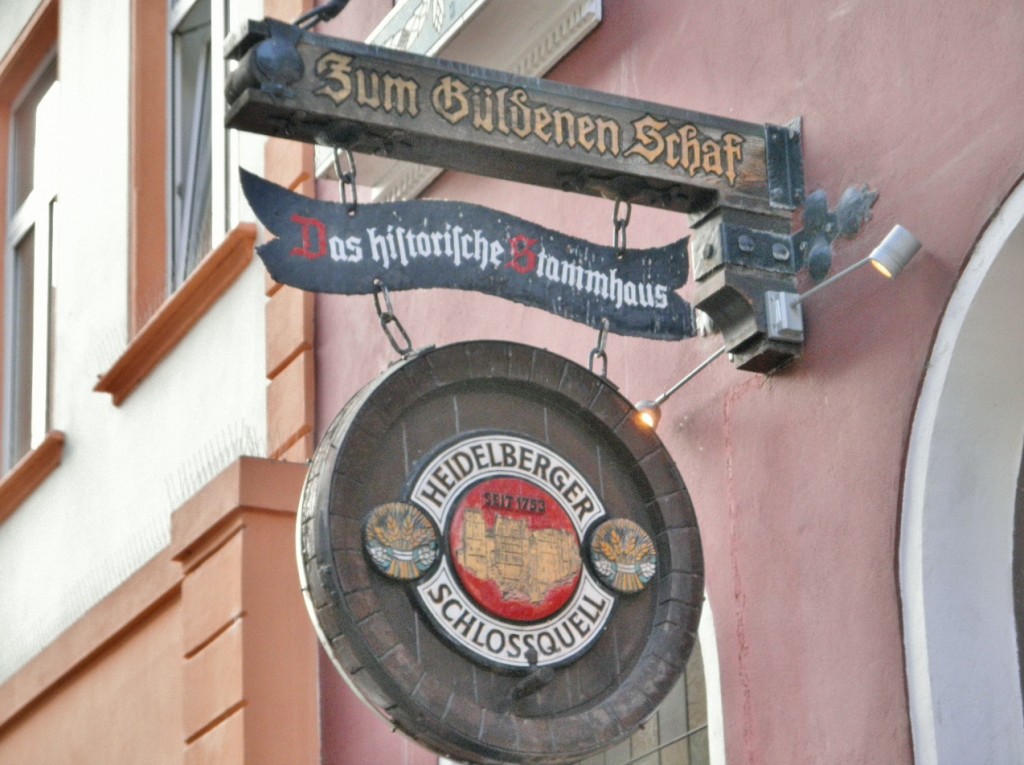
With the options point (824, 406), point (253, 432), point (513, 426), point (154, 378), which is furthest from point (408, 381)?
point (154, 378)

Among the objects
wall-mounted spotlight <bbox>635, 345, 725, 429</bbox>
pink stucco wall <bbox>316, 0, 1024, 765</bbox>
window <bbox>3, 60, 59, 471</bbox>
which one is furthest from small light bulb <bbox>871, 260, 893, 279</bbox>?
window <bbox>3, 60, 59, 471</bbox>

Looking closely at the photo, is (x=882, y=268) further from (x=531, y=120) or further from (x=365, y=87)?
(x=365, y=87)

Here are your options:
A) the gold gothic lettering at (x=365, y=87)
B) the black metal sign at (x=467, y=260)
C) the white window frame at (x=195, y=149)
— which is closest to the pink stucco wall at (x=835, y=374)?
the black metal sign at (x=467, y=260)

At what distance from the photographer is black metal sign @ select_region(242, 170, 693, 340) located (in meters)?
4.04

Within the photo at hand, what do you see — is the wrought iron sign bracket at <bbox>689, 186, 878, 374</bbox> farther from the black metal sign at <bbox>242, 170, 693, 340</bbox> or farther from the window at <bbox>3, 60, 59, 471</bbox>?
the window at <bbox>3, 60, 59, 471</bbox>

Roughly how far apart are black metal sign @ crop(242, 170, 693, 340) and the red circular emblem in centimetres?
43

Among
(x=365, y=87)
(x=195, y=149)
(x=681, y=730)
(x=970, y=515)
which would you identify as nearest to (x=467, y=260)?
(x=365, y=87)

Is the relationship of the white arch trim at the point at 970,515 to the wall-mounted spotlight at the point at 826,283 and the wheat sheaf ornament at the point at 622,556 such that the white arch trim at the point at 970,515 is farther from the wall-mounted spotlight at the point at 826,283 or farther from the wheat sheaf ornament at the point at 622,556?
the wheat sheaf ornament at the point at 622,556

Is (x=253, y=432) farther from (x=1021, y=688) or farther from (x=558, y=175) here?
(x=1021, y=688)

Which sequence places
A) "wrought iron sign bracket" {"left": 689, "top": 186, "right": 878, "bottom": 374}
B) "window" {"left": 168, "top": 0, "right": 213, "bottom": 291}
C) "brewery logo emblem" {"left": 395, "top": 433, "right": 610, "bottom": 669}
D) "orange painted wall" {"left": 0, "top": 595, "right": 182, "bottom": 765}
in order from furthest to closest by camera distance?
"window" {"left": 168, "top": 0, "right": 213, "bottom": 291}, "orange painted wall" {"left": 0, "top": 595, "right": 182, "bottom": 765}, "wrought iron sign bracket" {"left": 689, "top": 186, "right": 878, "bottom": 374}, "brewery logo emblem" {"left": 395, "top": 433, "right": 610, "bottom": 669}

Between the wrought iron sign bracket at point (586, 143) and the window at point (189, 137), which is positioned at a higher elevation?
the window at point (189, 137)

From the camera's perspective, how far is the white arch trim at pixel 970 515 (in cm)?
416

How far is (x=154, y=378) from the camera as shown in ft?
27.1

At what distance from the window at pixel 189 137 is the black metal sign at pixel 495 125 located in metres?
4.39
